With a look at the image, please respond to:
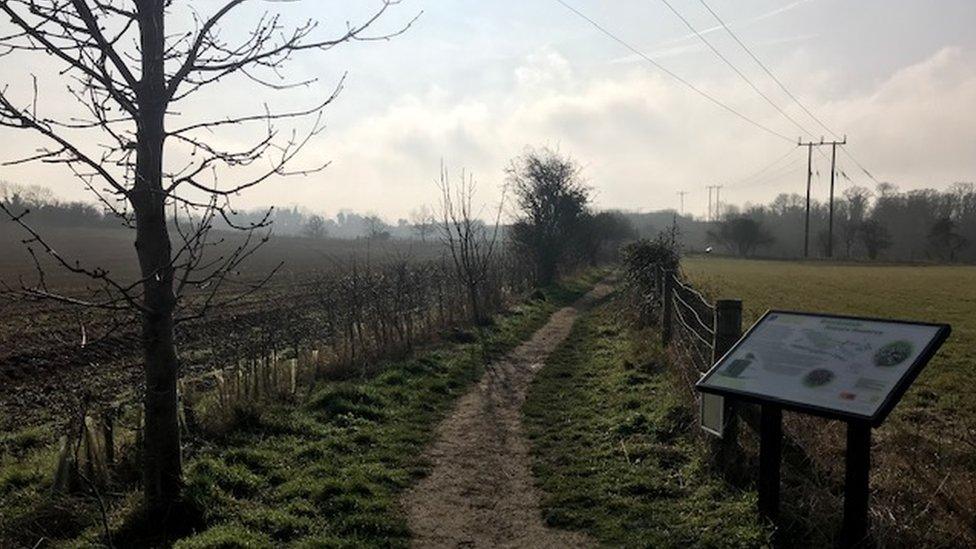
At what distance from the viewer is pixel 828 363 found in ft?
15.3

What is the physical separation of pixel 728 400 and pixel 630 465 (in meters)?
1.30

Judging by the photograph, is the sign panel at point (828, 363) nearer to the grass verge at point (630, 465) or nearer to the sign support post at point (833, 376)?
the sign support post at point (833, 376)

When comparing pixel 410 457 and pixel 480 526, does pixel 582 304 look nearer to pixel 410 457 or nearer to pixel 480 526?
pixel 410 457

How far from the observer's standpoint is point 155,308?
17.3 feet

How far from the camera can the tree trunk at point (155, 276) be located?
5.07 metres

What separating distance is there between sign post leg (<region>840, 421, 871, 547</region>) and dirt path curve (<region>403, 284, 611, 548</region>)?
1.81m

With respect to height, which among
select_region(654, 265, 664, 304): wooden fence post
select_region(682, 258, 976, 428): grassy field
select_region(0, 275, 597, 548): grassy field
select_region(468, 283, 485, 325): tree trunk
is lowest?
select_region(682, 258, 976, 428): grassy field

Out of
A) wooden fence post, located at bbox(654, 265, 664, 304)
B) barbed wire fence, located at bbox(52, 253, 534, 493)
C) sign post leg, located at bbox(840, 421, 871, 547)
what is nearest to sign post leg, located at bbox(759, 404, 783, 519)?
sign post leg, located at bbox(840, 421, 871, 547)

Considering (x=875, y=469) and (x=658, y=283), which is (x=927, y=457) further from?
(x=658, y=283)

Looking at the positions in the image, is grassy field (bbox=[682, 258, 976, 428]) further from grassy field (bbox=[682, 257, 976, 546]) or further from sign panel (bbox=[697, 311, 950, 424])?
sign panel (bbox=[697, 311, 950, 424])

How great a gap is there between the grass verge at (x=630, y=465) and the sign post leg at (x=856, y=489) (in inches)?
24.0

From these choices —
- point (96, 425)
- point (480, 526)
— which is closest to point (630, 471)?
point (480, 526)

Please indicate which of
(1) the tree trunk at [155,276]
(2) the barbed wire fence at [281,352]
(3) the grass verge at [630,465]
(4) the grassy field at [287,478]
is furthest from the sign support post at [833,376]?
(2) the barbed wire fence at [281,352]

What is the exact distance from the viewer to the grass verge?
5398 mm
